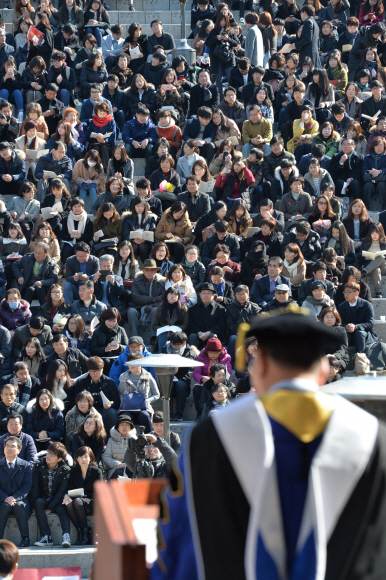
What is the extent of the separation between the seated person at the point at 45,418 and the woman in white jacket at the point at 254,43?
28.1 ft

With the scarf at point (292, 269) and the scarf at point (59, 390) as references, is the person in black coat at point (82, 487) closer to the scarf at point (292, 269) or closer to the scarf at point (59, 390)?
the scarf at point (59, 390)

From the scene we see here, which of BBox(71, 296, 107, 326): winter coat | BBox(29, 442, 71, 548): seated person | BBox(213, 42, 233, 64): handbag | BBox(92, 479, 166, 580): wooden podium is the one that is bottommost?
BBox(29, 442, 71, 548): seated person

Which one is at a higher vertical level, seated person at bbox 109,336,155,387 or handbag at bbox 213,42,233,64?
handbag at bbox 213,42,233,64

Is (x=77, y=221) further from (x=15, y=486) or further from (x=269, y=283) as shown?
(x=15, y=486)

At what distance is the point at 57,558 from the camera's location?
9594 mm

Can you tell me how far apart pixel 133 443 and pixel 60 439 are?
1.19 metres

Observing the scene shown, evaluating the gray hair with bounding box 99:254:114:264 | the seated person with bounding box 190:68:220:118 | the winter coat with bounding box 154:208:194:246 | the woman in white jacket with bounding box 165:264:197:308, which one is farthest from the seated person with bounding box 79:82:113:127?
the woman in white jacket with bounding box 165:264:197:308

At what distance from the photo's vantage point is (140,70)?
1597 centimetres

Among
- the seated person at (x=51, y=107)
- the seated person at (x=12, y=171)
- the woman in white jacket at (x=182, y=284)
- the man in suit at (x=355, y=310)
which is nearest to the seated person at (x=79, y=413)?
the woman in white jacket at (x=182, y=284)

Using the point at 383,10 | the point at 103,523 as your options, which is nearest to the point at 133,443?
the point at 103,523

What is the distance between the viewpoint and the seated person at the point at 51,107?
14875 millimetres

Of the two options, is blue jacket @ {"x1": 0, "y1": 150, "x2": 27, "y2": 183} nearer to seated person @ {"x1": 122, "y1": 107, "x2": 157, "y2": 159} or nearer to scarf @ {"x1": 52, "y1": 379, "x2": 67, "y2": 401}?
seated person @ {"x1": 122, "y1": 107, "x2": 157, "y2": 159}

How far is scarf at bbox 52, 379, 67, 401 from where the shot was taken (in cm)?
1075

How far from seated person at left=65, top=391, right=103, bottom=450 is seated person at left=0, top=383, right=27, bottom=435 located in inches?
21.4
